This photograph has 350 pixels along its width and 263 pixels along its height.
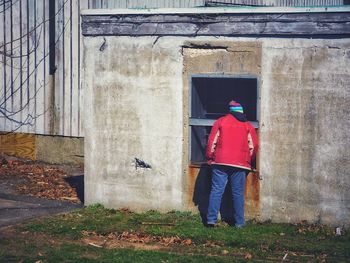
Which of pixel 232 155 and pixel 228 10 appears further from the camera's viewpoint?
pixel 228 10

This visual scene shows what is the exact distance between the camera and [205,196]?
1055cm

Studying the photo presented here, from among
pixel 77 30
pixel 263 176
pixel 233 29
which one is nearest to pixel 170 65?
pixel 233 29

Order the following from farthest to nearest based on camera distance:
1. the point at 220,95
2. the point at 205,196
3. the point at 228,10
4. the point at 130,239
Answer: the point at 220,95 → the point at 205,196 → the point at 228,10 → the point at 130,239

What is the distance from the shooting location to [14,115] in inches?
614

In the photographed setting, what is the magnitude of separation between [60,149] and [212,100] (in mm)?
5646

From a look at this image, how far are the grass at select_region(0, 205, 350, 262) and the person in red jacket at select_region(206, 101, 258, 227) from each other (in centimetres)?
35

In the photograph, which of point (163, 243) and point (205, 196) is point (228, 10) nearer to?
point (205, 196)

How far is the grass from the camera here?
8.41m

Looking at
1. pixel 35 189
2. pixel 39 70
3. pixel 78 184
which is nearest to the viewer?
pixel 35 189

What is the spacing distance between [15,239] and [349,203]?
15.5 feet

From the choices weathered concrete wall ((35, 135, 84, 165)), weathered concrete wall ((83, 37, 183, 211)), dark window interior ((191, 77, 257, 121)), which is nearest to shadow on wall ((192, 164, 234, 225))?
weathered concrete wall ((83, 37, 183, 211))

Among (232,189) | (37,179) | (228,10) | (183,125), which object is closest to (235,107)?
(183,125)

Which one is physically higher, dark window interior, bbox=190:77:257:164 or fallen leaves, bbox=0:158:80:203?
dark window interior, bbox=190:77:257:164

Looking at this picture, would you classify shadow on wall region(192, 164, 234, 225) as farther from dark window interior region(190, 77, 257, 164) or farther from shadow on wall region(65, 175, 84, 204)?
shadow on wall region(65, 175, 84, 204)
